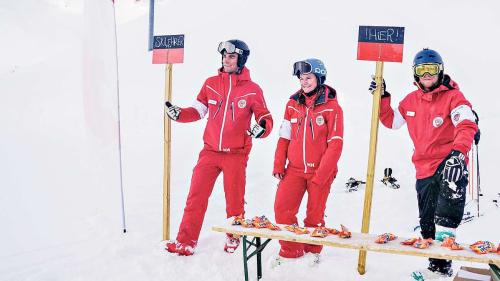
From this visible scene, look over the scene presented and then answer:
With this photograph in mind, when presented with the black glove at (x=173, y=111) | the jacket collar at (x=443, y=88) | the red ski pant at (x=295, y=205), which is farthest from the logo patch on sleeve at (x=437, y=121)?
the black glove at (x=173, y=111)

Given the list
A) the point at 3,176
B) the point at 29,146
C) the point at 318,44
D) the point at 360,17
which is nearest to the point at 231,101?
the point at 3,176

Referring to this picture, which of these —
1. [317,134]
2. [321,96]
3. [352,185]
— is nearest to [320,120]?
[317,134]

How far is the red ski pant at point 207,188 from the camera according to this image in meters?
5.22

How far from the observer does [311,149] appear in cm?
479

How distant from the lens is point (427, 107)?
4.32 m

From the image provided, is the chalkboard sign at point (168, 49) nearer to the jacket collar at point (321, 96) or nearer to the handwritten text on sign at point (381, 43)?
the jacket collar at point (321, 96)

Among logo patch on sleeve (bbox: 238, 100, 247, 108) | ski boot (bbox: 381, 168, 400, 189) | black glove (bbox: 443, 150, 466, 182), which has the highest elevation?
logo patch on sleeve (bbox: 238, 100, 247, 108)

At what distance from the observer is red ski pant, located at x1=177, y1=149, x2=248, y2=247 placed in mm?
5223

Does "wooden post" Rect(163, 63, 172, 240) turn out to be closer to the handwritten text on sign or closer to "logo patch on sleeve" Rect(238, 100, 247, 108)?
"logo patch on sleeve" Rect(238, 100, 247, 108)

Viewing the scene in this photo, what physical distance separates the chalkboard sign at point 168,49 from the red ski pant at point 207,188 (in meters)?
1.30

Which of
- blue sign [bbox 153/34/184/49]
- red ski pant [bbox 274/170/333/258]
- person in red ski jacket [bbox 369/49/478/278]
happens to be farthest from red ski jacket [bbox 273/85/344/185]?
blue sign [bbox 153/34/184/49]

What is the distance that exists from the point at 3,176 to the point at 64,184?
3.95 feet

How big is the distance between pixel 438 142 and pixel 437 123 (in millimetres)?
196

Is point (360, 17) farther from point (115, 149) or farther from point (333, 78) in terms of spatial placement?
point (115, 149)
